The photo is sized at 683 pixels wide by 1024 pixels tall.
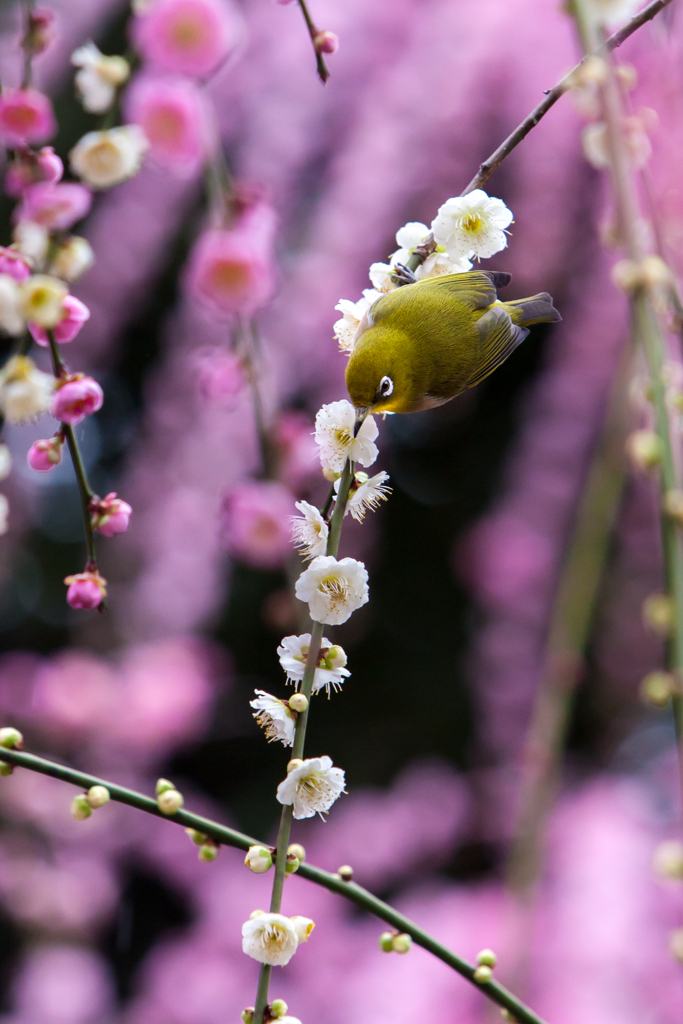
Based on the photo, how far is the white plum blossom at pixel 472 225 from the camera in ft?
2.08

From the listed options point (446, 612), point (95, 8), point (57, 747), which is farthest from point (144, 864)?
point (95, 8)

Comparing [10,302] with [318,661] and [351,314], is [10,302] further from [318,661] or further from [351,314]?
[318,661]

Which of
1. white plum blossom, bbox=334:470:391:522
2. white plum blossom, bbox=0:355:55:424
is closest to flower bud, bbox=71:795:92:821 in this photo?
white plum blossom, bbox=334:470:391:522

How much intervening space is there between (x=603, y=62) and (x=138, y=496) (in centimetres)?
220

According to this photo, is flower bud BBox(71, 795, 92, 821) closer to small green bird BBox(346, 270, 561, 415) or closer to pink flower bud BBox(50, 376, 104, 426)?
pink flower bud BBox(50, 376, 104, 426)

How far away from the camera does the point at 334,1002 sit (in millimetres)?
2199

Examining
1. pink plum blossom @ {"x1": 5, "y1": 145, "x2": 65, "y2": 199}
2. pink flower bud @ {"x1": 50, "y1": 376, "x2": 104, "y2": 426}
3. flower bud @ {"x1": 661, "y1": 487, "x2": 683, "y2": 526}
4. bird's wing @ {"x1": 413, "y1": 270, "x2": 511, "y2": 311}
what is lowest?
flower bud @ {"x1": 661, "y1": 487, "x2": 683, "y2": 526}

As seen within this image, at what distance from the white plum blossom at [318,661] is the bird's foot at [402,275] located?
0.34m

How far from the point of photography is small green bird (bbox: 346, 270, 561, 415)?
0.91 metres

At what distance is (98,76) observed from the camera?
3.14ft

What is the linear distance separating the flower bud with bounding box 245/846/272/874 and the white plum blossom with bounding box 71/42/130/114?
A: 0.83 metres

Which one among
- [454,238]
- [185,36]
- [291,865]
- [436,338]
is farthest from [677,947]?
[185,36]

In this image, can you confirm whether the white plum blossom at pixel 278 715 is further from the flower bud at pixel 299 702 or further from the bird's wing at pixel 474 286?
the bird's wing at pixel 474 286

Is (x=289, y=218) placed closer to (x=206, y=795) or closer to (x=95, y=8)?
(x=95, y=8)
